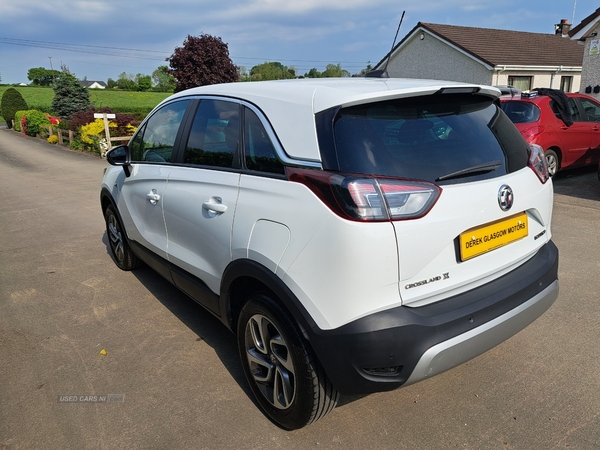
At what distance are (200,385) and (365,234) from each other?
1.69 m

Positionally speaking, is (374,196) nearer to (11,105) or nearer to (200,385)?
(200,385)

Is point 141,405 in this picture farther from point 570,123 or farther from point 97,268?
point 570,123

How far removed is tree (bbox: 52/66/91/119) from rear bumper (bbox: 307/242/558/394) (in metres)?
31.7

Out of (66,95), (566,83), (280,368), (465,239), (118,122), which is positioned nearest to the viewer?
(465,239)

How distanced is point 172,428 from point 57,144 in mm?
23729

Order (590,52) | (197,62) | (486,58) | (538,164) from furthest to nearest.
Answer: (197,62) < (486,58) < (590,52) < (538,164)

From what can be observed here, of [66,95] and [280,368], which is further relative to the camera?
[66,95]

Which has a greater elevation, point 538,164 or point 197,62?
point 197,62

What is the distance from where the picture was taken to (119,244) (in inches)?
195

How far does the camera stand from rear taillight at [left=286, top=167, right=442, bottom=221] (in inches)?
77.9

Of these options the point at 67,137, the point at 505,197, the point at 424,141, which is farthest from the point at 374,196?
the point at 67,137

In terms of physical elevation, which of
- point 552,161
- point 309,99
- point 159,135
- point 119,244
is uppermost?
point 309,99

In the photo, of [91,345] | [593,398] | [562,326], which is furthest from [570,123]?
[91,345]

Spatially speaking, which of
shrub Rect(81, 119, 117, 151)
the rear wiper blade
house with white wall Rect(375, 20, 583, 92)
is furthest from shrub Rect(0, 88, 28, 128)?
the rear wiper blade
